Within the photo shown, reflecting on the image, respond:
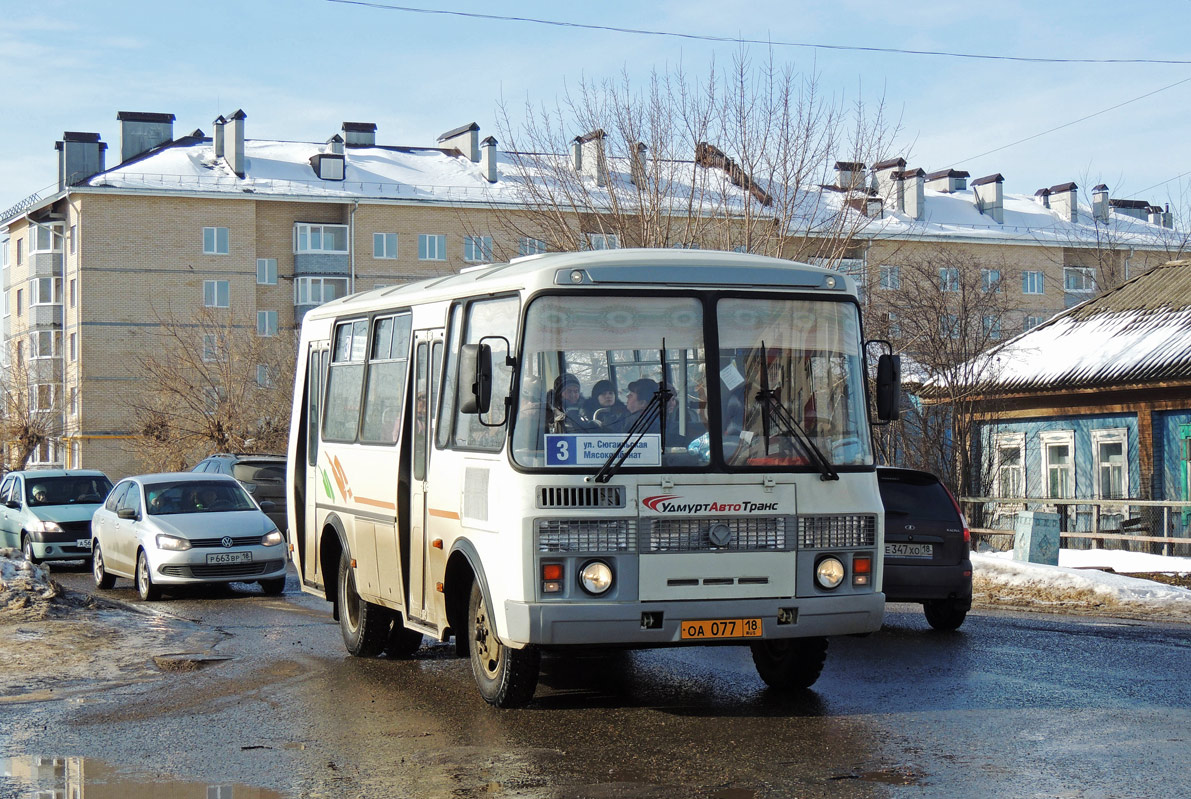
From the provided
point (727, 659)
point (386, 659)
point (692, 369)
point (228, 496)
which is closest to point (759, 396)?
point (692, 369)

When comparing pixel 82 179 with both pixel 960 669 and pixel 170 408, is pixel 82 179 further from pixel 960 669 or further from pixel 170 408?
pixel 960 669

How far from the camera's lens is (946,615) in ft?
44.8

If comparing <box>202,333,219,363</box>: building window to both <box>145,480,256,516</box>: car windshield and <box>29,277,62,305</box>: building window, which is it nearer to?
<box>29,277,62,305</box>: building window

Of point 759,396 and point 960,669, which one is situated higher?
point 759,396

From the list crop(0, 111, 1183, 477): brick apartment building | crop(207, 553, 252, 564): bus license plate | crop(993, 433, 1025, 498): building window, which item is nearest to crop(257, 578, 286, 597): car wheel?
crop(207, 553, 252, 564): bus license plate

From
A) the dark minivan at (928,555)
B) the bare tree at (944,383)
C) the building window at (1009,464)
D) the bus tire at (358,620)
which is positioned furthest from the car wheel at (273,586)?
the building window at (1009,464)

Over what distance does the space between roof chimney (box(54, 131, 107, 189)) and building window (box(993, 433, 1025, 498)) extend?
5992cm

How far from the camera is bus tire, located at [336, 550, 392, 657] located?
11805 mm

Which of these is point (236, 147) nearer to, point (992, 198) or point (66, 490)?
point (992, 198)

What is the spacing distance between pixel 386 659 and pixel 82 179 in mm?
67029

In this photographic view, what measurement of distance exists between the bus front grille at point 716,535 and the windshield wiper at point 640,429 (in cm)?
40

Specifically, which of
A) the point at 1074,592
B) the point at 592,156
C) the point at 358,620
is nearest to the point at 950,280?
the point at 592,156

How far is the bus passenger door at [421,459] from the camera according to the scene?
10.1 m

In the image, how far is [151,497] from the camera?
18.8 meters
